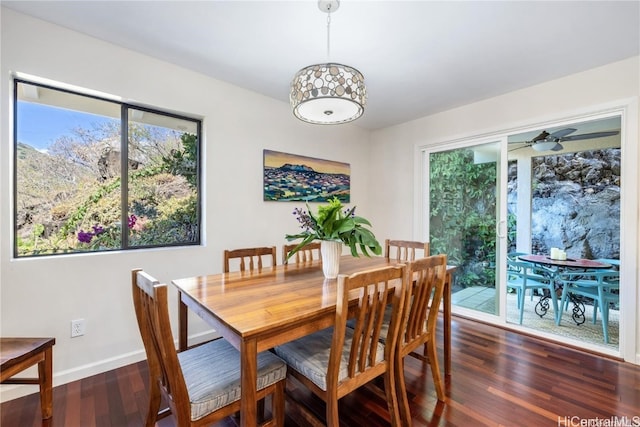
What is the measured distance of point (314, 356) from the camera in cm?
141

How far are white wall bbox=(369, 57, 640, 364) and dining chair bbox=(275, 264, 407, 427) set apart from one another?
7.32 feet

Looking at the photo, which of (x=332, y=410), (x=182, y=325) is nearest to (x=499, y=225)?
(x=332, y=410)

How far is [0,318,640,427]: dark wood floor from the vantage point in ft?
5.24

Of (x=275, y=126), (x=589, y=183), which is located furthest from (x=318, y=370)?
(x=589, y=183)

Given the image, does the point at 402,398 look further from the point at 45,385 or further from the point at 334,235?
the point at 45,385

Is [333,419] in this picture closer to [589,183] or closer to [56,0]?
[56,0]

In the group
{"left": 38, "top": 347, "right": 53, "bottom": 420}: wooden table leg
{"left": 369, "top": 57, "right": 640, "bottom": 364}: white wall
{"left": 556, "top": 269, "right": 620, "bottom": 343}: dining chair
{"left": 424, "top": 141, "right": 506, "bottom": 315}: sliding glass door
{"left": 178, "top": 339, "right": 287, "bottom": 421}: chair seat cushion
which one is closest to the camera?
{"left": 178, "top": 339, "right": 287, "bottom": 421}: chair seat cushion

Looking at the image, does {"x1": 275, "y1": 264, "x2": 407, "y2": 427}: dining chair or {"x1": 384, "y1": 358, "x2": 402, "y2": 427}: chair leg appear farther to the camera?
{"x1": 384, "y1": 358, "x2": 402, "y2": 427}: chair leg

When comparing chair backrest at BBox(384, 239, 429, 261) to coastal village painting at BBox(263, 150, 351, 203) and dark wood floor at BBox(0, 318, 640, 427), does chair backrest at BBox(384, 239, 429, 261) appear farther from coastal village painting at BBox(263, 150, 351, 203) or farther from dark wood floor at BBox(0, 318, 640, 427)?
coastal village painting at BBox(263, 150, 351, 203)

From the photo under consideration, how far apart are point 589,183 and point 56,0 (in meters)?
5.95

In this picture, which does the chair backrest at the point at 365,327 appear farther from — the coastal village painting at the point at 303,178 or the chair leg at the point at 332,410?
the coastal village painting at the point at 303,178

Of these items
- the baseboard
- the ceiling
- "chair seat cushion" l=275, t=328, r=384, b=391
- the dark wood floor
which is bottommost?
the dark wood floor

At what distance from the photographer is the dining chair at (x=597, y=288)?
9.18ft

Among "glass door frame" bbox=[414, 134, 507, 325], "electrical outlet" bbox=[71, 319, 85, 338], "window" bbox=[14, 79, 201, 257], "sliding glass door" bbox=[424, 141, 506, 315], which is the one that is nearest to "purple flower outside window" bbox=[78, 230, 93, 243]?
"window" bbox=[14, 79, 201, 257]
